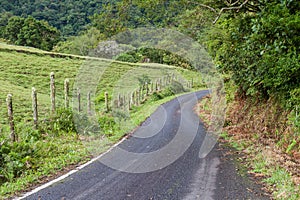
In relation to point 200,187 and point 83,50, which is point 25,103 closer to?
point 200,187

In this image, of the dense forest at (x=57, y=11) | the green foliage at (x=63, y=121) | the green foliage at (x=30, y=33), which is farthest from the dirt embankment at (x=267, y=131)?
the dense forest at (x=57, y=11)

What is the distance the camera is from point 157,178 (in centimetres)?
573

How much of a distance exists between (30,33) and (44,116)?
46.3 meters

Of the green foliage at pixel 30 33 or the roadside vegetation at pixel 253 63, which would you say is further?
the green foliage at pixel 30 33

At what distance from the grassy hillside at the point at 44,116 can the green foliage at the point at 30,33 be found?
19981 millimetres

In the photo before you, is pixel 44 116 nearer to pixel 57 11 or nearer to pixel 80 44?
pixel 80 44

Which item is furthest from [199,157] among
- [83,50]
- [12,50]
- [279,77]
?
[83,50]

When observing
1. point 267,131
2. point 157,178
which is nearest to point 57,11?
point 267,131

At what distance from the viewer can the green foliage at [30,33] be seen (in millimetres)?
55031

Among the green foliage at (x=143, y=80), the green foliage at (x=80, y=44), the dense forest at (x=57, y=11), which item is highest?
the dense forest at (x=57, y=11)

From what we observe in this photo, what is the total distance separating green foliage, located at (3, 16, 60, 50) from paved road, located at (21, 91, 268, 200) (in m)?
52.1

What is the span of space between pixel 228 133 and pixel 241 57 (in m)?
2.65

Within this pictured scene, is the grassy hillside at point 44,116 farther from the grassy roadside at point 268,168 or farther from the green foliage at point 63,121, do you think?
the grassy roadside at point 268,168

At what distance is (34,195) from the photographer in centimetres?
485
